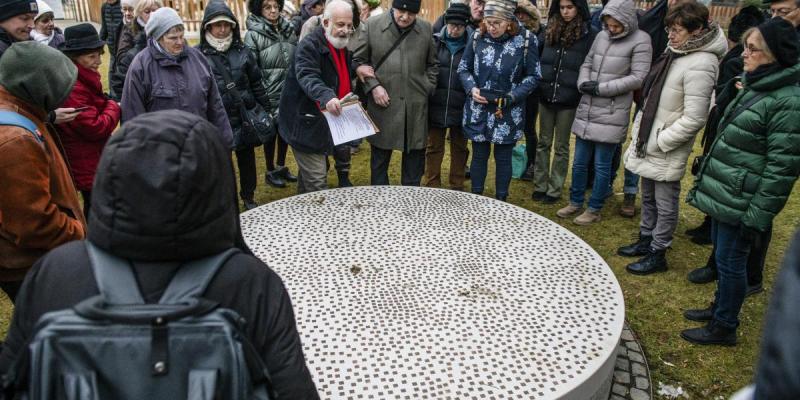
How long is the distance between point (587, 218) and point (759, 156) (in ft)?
7.03

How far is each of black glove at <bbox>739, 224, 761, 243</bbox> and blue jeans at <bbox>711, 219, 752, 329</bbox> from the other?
0.02m

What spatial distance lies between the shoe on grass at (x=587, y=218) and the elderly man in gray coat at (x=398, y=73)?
1.66 meters

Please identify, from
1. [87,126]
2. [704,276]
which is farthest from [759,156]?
[87,126]

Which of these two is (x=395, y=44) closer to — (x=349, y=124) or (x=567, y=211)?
(x=349, y=124)

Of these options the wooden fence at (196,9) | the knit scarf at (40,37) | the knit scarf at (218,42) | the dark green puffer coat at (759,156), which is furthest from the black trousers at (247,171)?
the wooden fence at (196,9)

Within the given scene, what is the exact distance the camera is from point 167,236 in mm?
1234

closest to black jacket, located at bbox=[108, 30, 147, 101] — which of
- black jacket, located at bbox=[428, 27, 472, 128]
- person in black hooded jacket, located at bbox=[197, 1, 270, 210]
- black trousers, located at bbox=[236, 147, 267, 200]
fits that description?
person in black hooded jacket, located at bbox=[197, 1, 270, 210]

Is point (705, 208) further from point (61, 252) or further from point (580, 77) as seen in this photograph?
point (61, 252)

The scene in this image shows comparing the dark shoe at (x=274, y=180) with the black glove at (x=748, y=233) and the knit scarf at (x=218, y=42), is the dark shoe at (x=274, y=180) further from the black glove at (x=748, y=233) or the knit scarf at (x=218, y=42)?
the black glove at (x=748, y=233)

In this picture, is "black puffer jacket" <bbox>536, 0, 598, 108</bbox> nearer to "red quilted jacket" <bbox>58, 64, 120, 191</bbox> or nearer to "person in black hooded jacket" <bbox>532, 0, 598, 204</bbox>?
"person in black hooded jacket" <bbox>532, 0, 598, 204</bbox>

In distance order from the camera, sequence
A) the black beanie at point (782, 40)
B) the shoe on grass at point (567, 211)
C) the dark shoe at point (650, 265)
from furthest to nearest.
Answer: the shoe on grass at point (567, 211) < the dark shoe at point (650, 265) < the black beanie at point (782, 40)

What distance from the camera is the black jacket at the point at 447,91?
5.22 m

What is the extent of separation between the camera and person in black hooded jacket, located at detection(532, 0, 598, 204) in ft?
16.4

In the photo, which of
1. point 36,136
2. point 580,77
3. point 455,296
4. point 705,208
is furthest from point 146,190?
point 580,77
